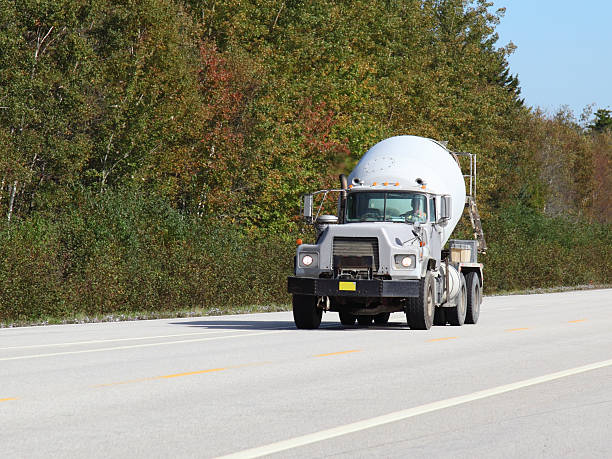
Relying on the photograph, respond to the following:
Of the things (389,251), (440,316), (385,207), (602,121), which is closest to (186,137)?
(440,316)

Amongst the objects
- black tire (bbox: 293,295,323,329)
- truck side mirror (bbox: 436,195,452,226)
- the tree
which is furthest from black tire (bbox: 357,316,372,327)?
the tree

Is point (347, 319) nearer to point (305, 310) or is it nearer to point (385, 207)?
point (305, 310)

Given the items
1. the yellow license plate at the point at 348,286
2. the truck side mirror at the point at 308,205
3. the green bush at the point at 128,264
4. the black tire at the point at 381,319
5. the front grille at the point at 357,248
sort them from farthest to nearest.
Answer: the green bush at the point at 128,264 → the black tire at the point at 381,319 → the truck side mirror at the point at 308,205 → the front grille at the point at 357,248 → the yellow license plate at the point at 348,286

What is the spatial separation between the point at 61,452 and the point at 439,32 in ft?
241

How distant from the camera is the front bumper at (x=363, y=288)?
20.7 metres

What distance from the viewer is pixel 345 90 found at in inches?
2120

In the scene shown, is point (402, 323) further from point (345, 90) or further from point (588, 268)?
point (588, 268)

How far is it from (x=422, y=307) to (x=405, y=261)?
2.98 ft

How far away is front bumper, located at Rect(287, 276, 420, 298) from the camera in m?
20.7

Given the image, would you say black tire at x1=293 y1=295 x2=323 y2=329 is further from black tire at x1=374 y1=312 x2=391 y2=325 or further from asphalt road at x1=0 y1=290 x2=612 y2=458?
black tire at x1=374 y1=312 x2=391 y2=325

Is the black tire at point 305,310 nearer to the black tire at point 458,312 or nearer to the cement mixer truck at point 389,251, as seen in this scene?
the cement mixer truck at point 389,251

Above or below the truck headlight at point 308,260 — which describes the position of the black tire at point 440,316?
below

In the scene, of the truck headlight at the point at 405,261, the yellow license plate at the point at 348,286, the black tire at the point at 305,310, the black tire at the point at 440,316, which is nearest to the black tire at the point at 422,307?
the truck headlight at the point at 405,261

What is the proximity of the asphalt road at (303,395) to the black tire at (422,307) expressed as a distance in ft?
3.03
